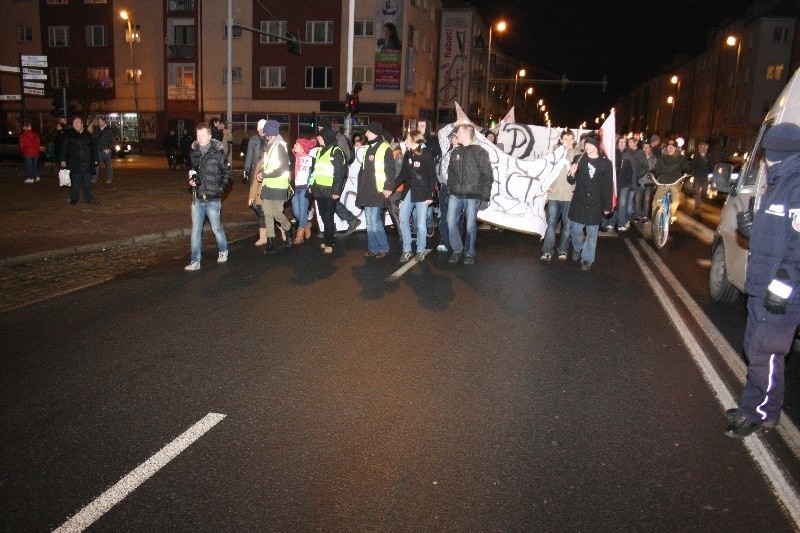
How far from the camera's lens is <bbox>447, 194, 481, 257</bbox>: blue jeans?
9906 mm

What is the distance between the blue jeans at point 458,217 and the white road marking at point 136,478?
20.0 ft

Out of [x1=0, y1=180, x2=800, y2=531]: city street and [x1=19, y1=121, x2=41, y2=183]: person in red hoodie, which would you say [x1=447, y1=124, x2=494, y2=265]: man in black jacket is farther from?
[x1=19, y1=121, x2=41, y2=183]: person in red hoodie

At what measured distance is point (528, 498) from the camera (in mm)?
3578

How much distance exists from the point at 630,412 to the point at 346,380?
2.08 metres

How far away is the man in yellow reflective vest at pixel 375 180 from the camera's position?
9.81 meters

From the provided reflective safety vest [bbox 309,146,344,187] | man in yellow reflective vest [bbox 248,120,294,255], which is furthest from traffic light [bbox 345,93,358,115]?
reflective safety vest [bbox 309,146,344,187]

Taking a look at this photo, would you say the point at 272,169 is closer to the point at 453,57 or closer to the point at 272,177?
the point at 272,177

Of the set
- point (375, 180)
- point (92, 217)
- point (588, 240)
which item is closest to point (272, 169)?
point (375, 180)

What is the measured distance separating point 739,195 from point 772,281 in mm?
3510

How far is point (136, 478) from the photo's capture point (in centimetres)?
370

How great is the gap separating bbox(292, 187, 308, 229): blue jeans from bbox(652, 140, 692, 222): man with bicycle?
22.2 ft

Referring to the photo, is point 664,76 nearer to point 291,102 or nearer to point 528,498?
point 291,102

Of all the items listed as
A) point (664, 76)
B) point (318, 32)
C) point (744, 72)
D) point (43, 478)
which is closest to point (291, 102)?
point (318, 32)

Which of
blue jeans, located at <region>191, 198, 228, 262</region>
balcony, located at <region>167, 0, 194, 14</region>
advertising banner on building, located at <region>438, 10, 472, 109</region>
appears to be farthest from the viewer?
advertising banner on building, located at <region>438, 10, 472, 109</region>
